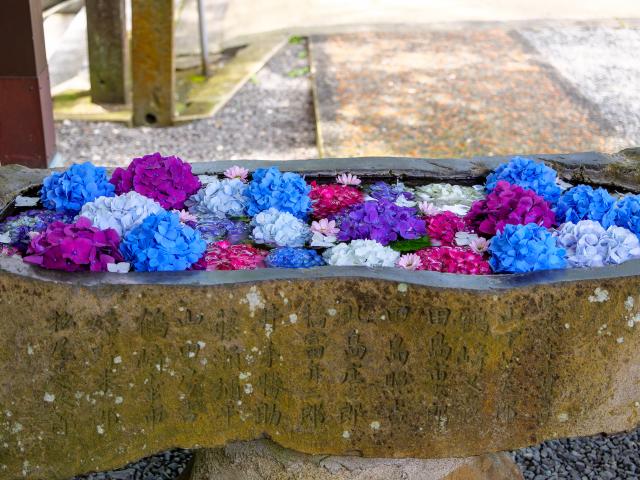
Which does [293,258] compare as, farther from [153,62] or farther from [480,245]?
[153,62]

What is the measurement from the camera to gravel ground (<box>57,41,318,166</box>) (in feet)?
22.8

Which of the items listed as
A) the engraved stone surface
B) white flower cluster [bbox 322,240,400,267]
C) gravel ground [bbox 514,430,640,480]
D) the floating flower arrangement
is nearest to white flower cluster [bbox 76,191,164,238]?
the floating flower arrangement

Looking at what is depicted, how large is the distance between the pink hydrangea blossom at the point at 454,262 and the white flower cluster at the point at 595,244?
0.93 feet

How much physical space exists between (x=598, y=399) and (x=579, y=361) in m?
0.17

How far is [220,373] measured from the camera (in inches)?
107

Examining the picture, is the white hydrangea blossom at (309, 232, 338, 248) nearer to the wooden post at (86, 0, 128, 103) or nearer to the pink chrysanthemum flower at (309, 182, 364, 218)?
the pink chrysanthemum flower at (309, 182, 364, 218)

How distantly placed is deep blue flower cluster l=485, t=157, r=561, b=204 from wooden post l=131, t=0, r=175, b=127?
397 centimetres

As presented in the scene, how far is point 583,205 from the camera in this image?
10.8 ft

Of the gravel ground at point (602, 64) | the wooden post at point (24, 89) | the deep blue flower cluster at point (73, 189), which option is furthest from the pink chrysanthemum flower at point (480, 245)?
the gravel ground at point (602, 64)

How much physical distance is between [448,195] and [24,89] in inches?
116

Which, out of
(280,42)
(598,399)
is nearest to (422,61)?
(280,42)

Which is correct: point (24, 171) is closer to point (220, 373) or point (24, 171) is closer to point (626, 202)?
point (220, 373)

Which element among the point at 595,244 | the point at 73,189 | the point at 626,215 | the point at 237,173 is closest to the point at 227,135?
the point at 237,173

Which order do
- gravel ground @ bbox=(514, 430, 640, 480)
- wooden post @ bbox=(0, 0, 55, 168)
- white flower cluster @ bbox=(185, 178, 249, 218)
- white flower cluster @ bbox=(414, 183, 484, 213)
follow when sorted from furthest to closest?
wooden post @ bbox=(0, 0, 55, 168), gravel ground @ bbox=(514, 430, 640, 480), white flower cluster @ bbox=(414, 183, 484, 213), white flower cluster @ bbox=(185, 178, 249, 218)
